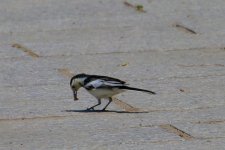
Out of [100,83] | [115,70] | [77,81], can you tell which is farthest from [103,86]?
[115,70]

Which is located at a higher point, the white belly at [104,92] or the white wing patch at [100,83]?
the white wing patch at [100,83]

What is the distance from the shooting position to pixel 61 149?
29.5ft

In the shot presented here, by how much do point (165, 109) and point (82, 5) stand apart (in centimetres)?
828

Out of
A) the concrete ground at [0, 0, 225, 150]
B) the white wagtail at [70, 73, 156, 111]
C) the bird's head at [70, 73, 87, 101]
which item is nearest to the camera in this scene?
the concrete ground at [0, 0, 225, 150]

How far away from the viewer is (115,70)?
13.5 meters

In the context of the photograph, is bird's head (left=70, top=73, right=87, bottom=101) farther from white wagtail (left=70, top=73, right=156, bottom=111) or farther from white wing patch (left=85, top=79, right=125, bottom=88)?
white wing patch (left=85, top=79, right=125, bottom=88)

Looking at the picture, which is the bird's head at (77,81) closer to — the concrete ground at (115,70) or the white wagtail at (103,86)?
the white wagtail at (103,86)

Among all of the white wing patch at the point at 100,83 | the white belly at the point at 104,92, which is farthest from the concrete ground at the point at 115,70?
the white wing patch at the point at 100,83

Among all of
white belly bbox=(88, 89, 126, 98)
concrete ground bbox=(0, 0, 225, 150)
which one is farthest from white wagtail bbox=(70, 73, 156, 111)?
concrete ground bbox=(0, 0, 225, 150)

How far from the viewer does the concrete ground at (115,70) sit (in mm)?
9672

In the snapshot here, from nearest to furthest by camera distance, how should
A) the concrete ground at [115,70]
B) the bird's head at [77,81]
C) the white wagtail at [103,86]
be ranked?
the concrete ground at [115,70]
the white wagtail at [103,86]
the bird's head at [77,81]

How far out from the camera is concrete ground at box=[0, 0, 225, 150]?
31.7 ft

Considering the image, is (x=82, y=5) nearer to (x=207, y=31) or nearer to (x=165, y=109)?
(x=207, y=31)

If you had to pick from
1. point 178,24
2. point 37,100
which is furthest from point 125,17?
point 37,100
